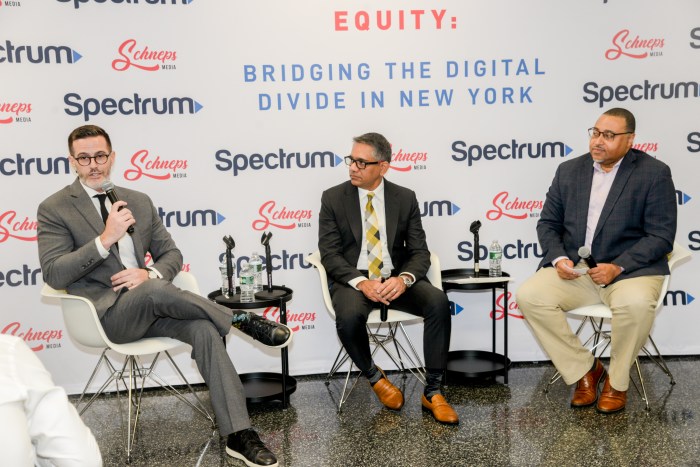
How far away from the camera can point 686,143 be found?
15.4 ft

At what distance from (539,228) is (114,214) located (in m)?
2.42

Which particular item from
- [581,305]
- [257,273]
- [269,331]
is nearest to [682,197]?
[581,305]

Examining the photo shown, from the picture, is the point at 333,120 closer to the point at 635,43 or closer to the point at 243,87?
the point at 243,87

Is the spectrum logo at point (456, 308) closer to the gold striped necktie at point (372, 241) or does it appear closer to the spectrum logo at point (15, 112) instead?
the gold striped necktie at point (372, 241)

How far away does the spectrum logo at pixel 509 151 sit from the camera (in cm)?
466

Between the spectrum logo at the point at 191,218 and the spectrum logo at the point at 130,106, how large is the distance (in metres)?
0.63

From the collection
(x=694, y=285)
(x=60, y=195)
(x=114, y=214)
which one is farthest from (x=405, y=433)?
(x=694, y=285)

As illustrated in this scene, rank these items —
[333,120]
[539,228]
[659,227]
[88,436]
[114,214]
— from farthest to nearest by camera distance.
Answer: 1. [333,120]
2. [539,228]
3. [659,227]
4. [114,214]
5. [88,436]

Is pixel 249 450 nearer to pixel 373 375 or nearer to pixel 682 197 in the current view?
pixel 373 375

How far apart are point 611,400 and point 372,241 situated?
5.19ft

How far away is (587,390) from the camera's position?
12.8 ft

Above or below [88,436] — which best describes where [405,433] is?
below

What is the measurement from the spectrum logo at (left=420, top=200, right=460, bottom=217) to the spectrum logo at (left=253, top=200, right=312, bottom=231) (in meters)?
0.77

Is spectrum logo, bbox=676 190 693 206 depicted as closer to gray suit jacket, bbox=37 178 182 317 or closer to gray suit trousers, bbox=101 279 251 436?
gray suit trousers, bbox=101 279 251 436
